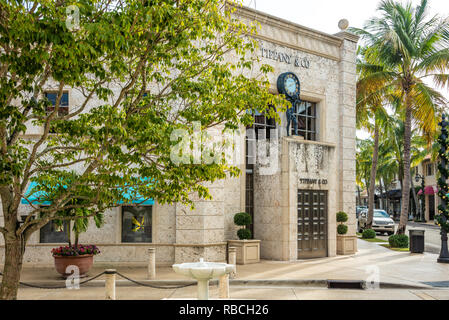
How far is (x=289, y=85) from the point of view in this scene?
56.0 ft

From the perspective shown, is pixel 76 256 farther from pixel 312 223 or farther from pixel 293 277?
pixel 312 223

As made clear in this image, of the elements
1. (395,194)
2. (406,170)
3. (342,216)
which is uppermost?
(406,170)

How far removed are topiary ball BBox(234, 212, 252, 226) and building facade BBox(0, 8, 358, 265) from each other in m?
0.54

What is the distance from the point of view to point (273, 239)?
1593 cm

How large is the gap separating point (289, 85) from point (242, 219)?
5.79 metres

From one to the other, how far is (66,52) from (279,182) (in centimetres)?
1110

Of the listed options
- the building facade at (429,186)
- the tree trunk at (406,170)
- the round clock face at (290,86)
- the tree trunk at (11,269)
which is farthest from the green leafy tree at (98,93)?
the building facade at (429,186)

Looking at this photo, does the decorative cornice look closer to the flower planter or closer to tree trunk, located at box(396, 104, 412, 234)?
tree trunk, located at box(396, 104, 412, 234)

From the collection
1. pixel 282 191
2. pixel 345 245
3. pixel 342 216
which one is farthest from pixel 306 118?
pixel 345 245

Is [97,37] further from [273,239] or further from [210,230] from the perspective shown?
[273,239]

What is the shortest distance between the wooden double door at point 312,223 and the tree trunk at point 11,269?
10.8m

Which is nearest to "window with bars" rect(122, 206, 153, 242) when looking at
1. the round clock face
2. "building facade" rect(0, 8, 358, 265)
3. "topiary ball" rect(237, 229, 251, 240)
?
"building facade" rect(0, 8, 358, 265)

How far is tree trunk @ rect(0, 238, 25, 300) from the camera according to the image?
294 inches
